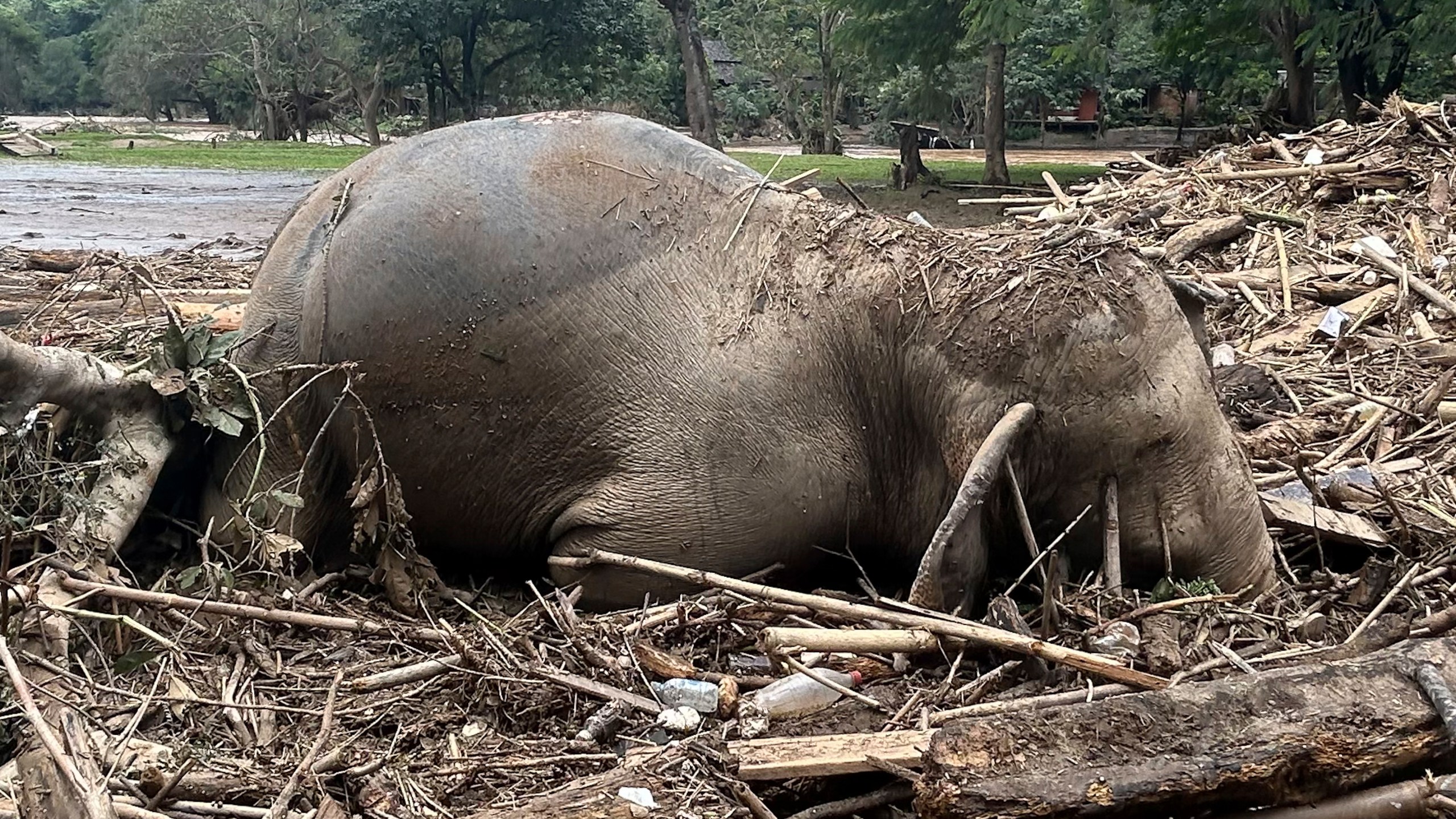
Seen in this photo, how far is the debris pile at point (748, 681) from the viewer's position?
2707 millimetres

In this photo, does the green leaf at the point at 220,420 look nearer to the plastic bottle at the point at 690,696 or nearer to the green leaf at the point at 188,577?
the green leaf at the point at 188,577

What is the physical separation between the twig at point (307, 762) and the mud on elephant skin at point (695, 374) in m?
0.97

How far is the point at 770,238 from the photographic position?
177 inches

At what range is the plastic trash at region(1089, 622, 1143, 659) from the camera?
342 cm

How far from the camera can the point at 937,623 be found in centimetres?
341

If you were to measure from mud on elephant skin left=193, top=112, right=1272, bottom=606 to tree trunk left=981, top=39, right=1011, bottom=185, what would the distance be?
1924 centimetres

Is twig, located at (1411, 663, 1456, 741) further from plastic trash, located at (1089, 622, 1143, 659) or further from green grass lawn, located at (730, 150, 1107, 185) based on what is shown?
green grass lawn, located at (730, 150, 1107, 185)

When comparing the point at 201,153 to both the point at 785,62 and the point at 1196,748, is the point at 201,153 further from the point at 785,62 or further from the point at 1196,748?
the point at 1196,748

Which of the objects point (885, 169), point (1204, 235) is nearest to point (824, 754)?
point (1204, 235)

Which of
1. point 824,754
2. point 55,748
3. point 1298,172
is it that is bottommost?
point 824,754

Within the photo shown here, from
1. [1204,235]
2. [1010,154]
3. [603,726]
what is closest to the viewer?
[603,726]

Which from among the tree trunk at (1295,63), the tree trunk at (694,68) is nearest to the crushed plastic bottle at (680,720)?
the tree trunk at (1295,63)

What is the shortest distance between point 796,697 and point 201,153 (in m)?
36.5

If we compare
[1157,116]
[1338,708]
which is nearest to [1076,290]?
[1338,708]
